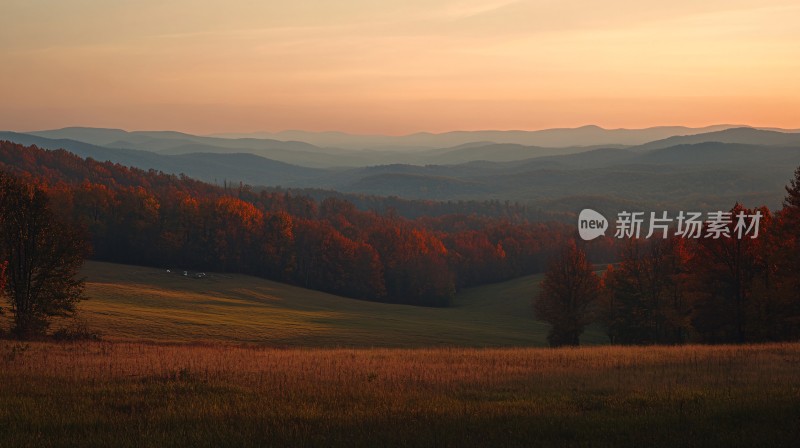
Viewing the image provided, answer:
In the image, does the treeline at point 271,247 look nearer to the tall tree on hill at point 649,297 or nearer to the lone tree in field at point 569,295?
the lone tree in field at point 569,295

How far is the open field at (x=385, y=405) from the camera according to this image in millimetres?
11484

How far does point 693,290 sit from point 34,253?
42573 millimetres

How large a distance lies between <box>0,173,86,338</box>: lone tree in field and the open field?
672 inches

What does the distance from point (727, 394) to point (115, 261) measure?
101282mm

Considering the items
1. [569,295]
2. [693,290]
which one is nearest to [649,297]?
[569,295]

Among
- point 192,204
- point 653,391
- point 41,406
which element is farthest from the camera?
point 192,204

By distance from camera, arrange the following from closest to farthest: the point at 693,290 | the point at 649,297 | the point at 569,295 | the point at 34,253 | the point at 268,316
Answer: the point at 34,253 → the point at 693,290 → the point at 649,297 → the point at 569,295 → the point at 268,316

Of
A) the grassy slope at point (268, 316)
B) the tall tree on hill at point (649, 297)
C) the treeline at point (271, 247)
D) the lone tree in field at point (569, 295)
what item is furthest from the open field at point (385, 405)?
the treeline at point (271, 247)

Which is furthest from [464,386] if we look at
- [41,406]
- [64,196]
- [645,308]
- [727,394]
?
[64,196]

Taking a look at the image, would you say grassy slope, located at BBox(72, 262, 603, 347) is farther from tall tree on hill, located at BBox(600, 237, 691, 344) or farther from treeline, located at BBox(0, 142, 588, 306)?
tall tree on hill, located at BBox(600, 237, 691, 344)

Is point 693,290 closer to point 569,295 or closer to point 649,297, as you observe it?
point 649,297

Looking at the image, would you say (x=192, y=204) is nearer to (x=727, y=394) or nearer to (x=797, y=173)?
(x=797, y=173)

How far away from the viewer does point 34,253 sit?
38.1 m

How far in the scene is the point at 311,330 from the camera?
58.2 m
